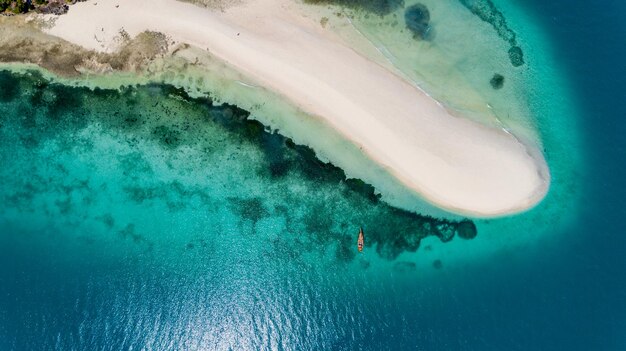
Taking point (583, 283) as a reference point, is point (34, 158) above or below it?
below

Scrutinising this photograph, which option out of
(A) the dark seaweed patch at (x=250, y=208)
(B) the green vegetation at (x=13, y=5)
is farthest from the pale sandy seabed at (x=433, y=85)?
(B) the green vegetation at (x=13, y=5)

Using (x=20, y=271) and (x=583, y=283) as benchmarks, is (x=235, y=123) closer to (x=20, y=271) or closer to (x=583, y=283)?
(x=20, y=271)

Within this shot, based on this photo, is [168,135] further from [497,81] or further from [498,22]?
[498,22]

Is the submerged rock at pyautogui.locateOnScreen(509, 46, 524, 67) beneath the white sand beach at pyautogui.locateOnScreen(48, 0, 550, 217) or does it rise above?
above

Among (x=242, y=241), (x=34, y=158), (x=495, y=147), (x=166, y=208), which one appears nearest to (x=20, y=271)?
(x=34, y=158)

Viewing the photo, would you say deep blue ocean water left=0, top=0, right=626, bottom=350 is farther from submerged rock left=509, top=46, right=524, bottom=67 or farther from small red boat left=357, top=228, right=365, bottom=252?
submerged rock left=509, top=46, right=524, bottom=67

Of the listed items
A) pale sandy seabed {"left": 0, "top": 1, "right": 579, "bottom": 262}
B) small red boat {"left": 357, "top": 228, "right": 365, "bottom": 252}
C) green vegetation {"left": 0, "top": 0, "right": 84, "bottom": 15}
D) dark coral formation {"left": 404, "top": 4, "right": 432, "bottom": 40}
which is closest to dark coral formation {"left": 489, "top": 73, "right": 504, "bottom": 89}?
pale sandy seabed {"left": 0, "top": 1, "right": 579, "bottom": 262}
